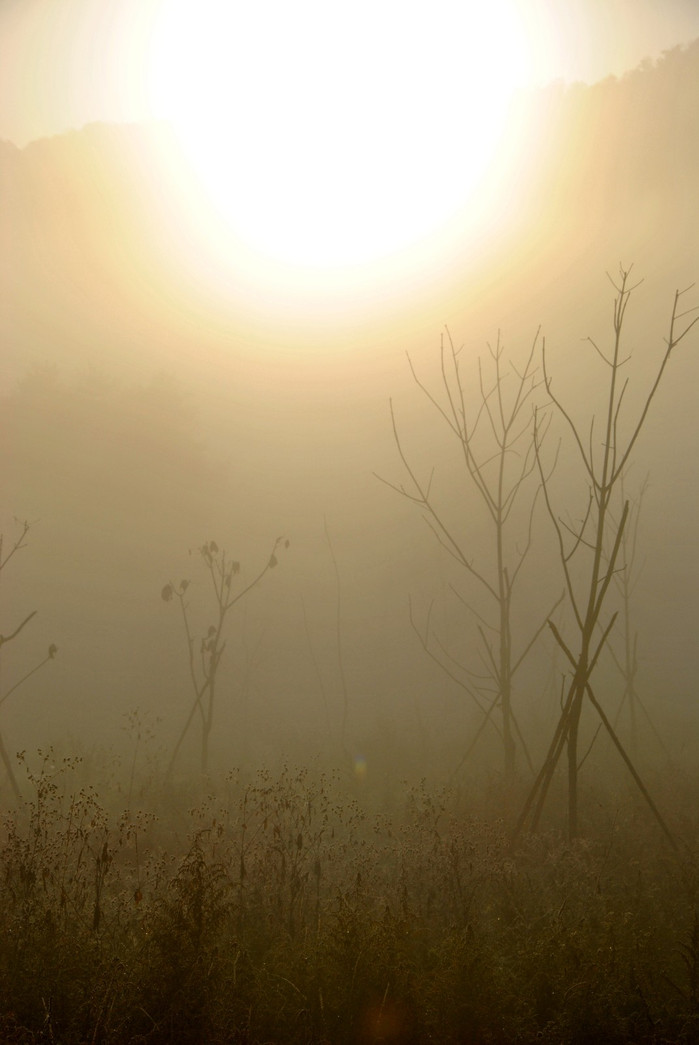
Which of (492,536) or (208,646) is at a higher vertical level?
(492,536)

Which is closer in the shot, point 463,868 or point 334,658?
point 463,868

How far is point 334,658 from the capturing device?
961 inches

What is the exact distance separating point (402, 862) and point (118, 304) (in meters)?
57.5

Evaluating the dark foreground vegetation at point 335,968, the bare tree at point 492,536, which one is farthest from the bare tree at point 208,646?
the dark foreground vegetation at point 335,968

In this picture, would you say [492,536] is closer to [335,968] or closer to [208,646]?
[208,646]

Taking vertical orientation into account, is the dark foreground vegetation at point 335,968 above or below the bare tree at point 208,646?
below

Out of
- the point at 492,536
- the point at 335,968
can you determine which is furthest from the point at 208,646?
the point at 492,536

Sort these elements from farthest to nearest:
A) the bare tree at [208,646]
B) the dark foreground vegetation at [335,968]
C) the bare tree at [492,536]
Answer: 1. the bare tree at [492,536]
2. the bare tree at [208,646]
3. the dark foreground vegetation at [335,968]

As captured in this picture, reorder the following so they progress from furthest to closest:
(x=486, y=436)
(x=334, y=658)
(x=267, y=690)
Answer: (x=486, y=436) → (x=334, y=658) → (x=267, y=690)

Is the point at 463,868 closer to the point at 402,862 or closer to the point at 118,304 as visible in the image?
the point at 402,862

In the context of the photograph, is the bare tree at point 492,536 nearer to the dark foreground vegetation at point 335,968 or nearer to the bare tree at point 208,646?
the bare tree at point 208,646

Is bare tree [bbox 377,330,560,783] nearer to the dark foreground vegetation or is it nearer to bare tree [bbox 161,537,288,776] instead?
bare tree [bbox 161,537,288,776]

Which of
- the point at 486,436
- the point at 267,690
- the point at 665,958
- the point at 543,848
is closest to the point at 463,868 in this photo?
the point at 543,848

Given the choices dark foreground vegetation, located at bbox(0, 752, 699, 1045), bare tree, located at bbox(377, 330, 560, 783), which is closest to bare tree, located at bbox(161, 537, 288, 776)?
bare tree, located at bbox(377, 330, 560, 783)
